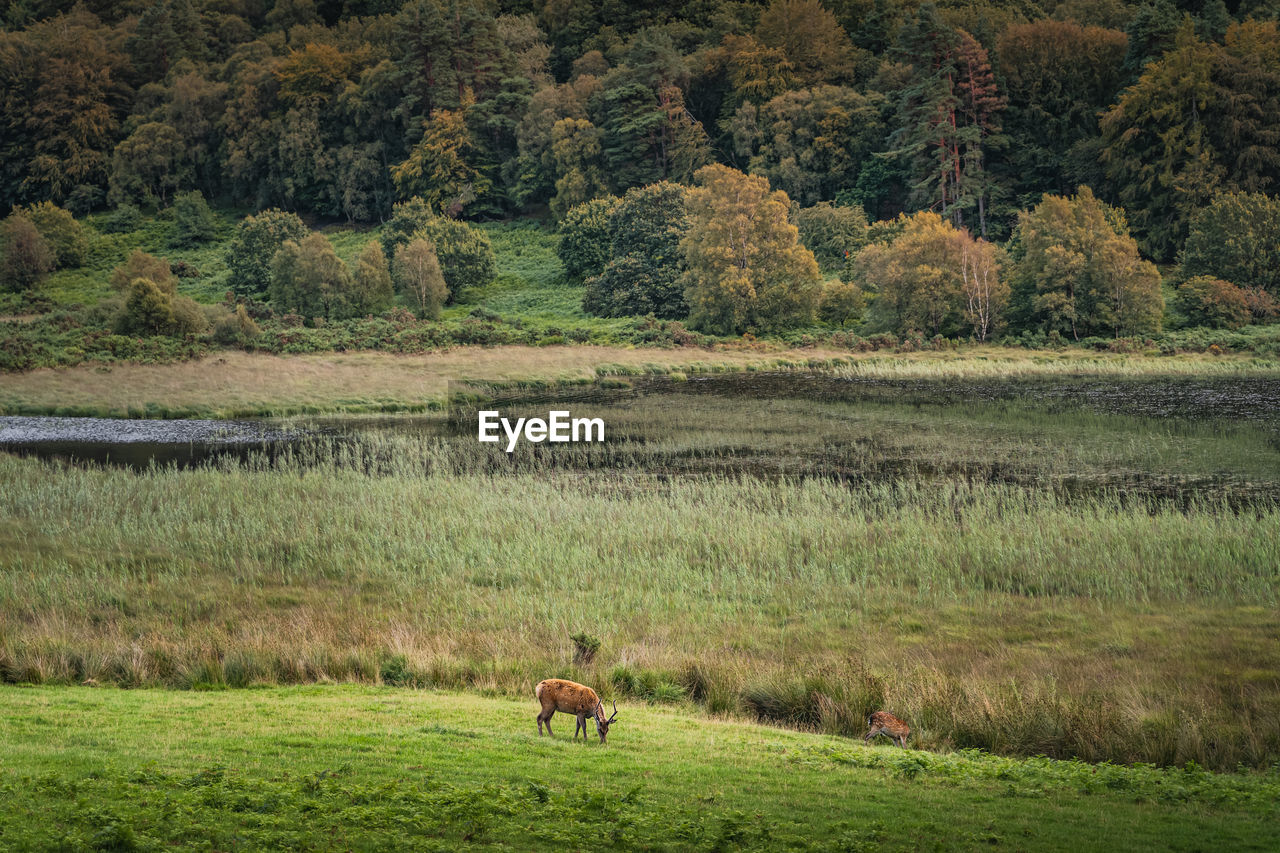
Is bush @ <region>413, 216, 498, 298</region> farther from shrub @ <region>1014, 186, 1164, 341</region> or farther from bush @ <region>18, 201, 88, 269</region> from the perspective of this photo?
shrub @ <region>1014, 186, 1164, 341</region>

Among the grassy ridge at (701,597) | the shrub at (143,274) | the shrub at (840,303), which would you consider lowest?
the grassy ridge at (701,597)

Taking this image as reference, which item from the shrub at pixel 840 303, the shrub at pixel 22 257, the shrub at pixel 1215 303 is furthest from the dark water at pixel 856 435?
the shrub at pixel 22 257

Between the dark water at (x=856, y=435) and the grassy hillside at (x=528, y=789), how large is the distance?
1850 cm

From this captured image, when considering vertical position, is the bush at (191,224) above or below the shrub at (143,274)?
above

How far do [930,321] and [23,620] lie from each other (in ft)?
178

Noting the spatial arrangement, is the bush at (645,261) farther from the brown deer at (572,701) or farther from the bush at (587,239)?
Answer: the brown deer at (572,701)

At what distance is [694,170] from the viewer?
317 feet

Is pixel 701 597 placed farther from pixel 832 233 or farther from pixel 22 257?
pixel 22 257

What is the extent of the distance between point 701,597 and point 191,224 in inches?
4006

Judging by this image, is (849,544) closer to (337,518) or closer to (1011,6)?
(337,518)

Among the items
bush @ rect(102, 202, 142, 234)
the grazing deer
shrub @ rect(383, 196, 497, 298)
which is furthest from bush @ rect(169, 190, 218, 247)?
the grazing deer

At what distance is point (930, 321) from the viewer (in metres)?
62.4

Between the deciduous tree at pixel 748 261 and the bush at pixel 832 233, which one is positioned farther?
the bush at pixel 832 233

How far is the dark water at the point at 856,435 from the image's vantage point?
2947 cm
